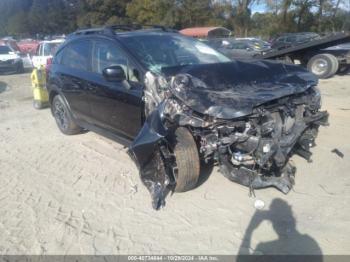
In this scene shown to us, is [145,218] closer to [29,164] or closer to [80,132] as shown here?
[29,164]

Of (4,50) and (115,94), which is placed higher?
(115,94)

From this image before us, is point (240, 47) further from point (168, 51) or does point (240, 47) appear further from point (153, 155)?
point (153, 155)

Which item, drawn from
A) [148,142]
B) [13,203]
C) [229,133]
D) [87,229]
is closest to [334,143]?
[229,133]

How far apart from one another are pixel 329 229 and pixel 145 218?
1.76 metres

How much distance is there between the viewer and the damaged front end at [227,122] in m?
3.66

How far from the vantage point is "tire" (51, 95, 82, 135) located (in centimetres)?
622

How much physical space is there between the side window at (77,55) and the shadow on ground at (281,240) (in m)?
3.24

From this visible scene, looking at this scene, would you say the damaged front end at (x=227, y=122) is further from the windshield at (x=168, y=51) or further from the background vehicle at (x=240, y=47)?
the background vehicle at (x=240, y=47)

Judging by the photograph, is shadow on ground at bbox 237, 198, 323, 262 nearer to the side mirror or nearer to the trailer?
the side mirror

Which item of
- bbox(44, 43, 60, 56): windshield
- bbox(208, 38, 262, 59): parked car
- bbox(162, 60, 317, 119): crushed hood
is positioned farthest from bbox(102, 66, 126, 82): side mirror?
bbox(208, 38, 262, 59): parked car

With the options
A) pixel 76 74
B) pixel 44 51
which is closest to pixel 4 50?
pixel 44 51

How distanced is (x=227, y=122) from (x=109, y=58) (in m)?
2.04

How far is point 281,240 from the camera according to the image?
326cm

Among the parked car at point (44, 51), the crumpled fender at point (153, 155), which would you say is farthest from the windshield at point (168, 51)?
the parked car at point (44, 51)
